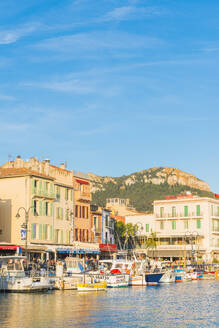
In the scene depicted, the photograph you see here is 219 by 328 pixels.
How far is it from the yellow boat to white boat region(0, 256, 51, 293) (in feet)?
9.24

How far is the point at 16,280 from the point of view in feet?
154

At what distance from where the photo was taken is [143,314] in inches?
1403

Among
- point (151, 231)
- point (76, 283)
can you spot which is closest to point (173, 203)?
point (151, 231)

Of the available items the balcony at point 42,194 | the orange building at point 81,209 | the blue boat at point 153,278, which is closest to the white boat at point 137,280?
the blue boat at point 153,278

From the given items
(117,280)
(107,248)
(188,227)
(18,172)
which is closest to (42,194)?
(18,172)

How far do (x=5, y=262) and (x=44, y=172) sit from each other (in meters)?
24.4

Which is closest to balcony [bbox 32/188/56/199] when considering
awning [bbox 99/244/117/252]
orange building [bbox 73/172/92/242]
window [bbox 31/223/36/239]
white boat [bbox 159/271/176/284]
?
window [bbox 31/223/36/239]

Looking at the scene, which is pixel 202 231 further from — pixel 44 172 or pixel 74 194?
pixel 44 172

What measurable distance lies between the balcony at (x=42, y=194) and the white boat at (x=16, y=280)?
64.1 ft

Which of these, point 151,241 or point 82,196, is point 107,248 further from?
point 151,241

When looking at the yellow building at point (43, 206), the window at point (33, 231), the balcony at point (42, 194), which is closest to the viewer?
the window at point (33, 231)

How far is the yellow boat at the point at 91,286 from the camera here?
48.9 meters

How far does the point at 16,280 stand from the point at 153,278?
1983 cm

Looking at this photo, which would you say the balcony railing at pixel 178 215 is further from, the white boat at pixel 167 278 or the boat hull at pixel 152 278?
the boat hull at pixel 152 278
